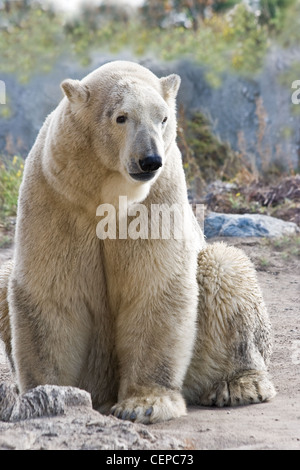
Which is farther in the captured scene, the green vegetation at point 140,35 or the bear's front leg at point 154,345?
the green vegetation at point 140,35

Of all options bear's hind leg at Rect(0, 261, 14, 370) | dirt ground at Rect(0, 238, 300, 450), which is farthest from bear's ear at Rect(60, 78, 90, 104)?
dirt ground at Rect(0, 238, 300, 450)

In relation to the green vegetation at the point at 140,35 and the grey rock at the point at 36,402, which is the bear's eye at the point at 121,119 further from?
the green vegetation at the point at 140,35

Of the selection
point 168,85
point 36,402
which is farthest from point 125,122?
point 36,402

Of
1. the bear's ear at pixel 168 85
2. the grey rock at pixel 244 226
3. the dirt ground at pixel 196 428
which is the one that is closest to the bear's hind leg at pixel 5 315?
the dirt ground at pixel 196 428

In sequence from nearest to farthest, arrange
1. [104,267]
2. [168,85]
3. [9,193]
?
[104,267], [168,85], [9,193]

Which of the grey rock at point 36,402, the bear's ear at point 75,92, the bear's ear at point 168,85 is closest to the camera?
the grey rock at point 36,402

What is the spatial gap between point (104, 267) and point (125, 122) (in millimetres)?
968

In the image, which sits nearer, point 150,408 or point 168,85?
point 150,408

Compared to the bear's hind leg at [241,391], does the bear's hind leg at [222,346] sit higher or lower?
higher

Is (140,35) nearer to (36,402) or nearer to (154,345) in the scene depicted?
(154,345)

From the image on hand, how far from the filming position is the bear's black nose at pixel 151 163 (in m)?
4.21

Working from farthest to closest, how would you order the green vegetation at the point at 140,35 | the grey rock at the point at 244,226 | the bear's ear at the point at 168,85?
the green vegetation at the point at 140,35
the grey rock at the point at 244,226
the bear's ear at the point at 168,85

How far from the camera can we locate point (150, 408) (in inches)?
179

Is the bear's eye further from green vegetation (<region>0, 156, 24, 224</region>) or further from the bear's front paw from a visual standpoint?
green vegetation (<region>0, 156, 24, 224</region>)
